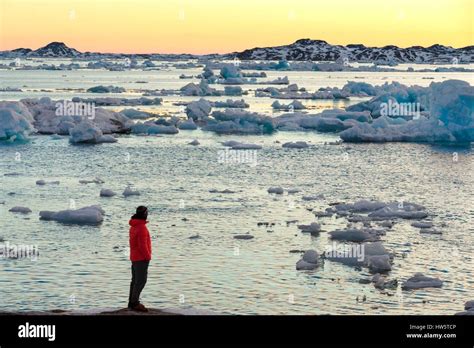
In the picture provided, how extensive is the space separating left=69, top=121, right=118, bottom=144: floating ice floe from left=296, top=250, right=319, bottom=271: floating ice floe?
2244cm

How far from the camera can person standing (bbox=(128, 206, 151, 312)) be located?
12344mm

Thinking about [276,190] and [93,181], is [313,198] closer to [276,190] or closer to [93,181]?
[276,190]

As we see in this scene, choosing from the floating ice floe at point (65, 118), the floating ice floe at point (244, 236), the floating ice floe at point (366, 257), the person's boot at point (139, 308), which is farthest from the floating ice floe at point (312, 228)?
the floating ice floe at point (65, 118)

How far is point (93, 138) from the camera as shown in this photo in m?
→ 39.3

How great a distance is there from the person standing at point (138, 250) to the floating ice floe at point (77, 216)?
9.50 metres

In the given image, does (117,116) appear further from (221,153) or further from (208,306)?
(208,306)

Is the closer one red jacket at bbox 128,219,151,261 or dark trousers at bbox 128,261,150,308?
red jacket at bbox 128,219,151,261

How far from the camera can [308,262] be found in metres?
18.1

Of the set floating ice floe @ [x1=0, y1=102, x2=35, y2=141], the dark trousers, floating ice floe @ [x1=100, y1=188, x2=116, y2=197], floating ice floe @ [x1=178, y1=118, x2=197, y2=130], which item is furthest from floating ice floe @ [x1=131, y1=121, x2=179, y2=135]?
the dark trousers

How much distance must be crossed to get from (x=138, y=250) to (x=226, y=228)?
30.7 feet

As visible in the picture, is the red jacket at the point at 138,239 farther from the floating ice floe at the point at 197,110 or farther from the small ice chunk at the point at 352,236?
the floating ice floe at the point at 197,110

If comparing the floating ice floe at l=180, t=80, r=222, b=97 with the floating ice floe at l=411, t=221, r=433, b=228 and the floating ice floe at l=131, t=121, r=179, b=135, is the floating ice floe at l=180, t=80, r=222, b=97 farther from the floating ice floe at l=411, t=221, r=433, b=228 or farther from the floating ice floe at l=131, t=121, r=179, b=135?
the floating ice floe at l=411, t=221, r=433, b=228
